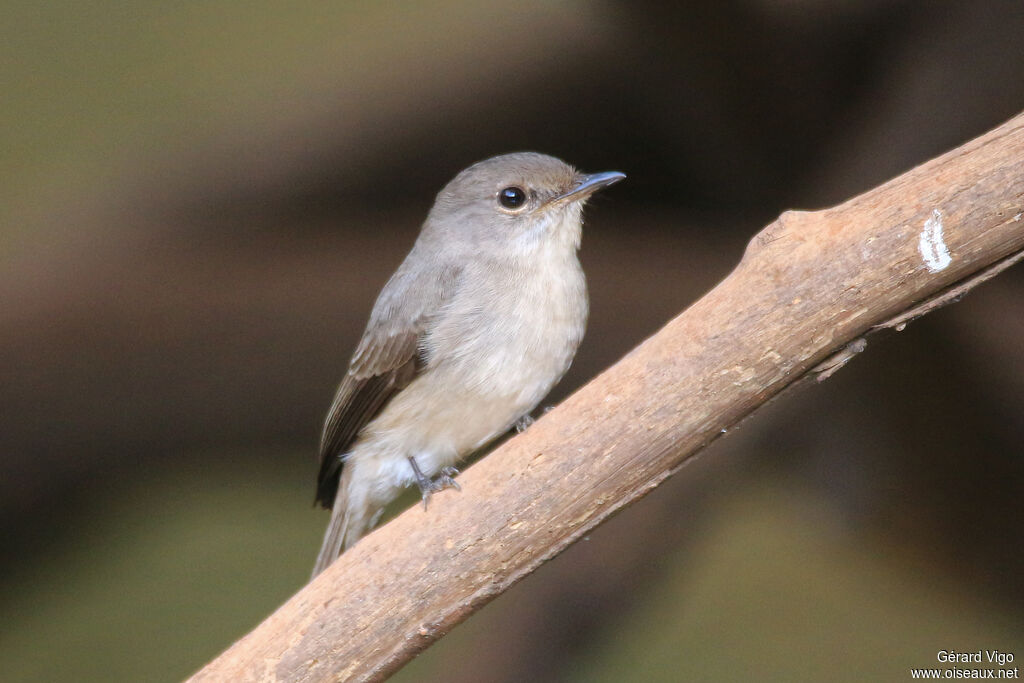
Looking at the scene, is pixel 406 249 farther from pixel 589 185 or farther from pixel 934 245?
pixel 934 245

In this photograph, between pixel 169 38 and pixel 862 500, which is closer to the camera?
pixel 169 38

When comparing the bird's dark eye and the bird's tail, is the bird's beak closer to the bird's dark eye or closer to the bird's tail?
the bird's dark eye

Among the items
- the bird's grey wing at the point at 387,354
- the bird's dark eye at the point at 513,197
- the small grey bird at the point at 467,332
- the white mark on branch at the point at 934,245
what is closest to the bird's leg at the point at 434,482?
the small grey bird at the point at 467,332

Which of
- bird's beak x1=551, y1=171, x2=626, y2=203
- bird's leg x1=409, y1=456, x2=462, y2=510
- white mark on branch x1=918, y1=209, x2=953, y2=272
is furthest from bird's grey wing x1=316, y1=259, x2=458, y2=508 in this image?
white mark on branch x1=918, y1=209, x2=953, y2=272

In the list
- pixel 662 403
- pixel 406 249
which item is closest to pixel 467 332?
pixel 662 403

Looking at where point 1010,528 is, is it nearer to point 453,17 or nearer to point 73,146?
point 453,17

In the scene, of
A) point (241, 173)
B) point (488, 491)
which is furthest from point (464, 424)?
point (241, 173)

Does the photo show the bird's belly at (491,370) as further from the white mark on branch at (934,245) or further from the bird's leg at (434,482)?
the white mark on branch at (934,245)
